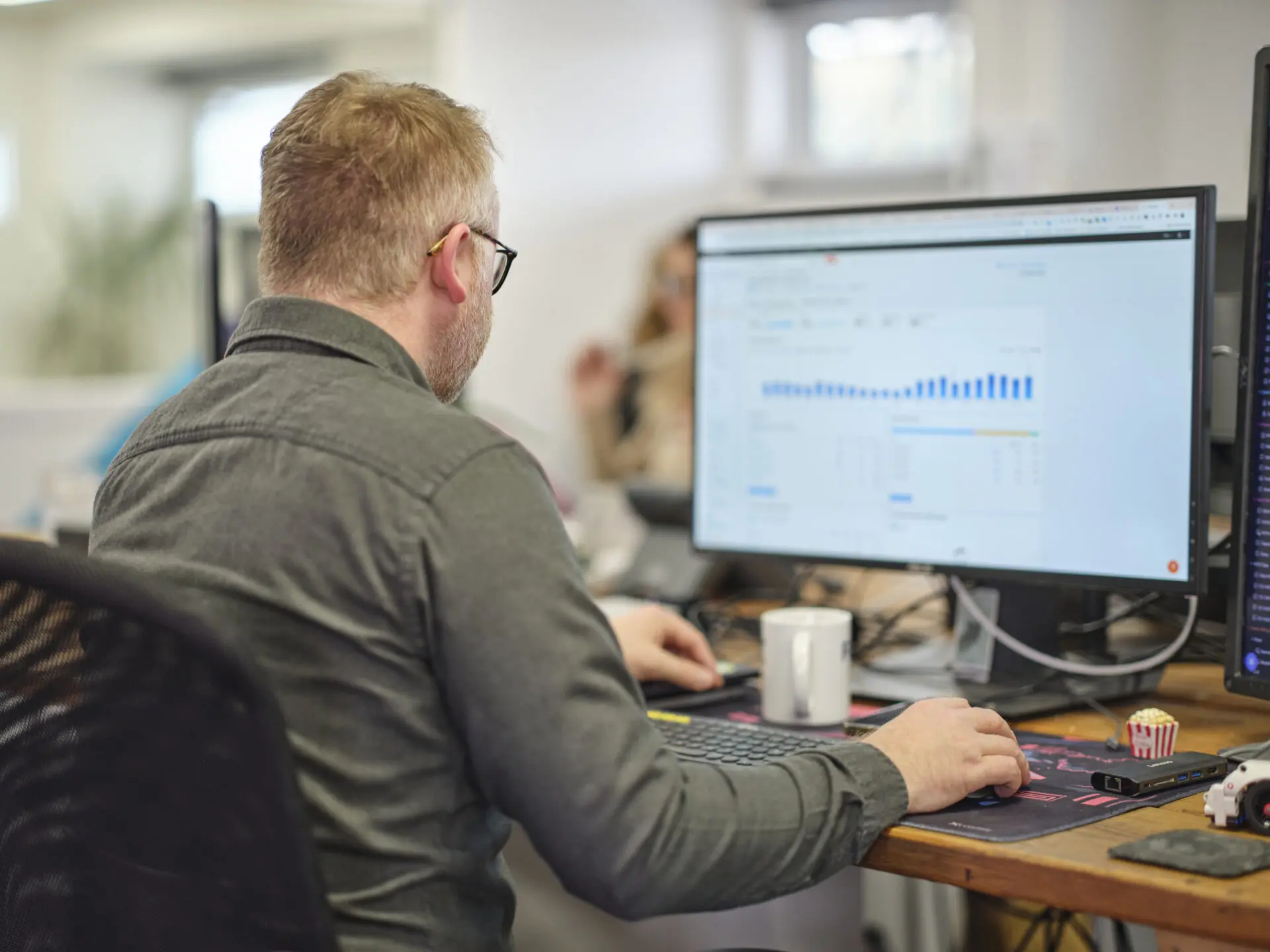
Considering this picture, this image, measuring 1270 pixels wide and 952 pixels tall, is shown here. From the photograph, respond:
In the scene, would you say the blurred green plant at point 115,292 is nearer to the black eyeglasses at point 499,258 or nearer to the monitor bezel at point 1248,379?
the black eyeglasses at point 499,258

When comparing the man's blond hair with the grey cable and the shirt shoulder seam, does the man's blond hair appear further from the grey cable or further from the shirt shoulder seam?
the grey cable

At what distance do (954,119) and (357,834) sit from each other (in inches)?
152

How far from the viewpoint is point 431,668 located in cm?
88

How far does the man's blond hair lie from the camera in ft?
3.17

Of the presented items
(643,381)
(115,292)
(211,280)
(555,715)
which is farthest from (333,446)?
(115,292)

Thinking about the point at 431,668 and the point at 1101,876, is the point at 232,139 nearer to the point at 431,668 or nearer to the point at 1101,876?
the point at 431,668

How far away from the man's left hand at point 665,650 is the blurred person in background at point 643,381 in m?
2.35

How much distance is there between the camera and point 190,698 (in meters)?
0.77

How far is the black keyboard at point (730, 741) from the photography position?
3.76 ft

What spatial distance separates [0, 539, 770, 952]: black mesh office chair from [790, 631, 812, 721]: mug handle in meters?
0.61

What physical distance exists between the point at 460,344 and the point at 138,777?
15.7 inches

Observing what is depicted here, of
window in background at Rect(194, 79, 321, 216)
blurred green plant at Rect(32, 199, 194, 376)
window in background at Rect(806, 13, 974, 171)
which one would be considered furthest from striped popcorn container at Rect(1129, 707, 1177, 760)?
blurred green plant at Rect(32, 199, 194, 376)

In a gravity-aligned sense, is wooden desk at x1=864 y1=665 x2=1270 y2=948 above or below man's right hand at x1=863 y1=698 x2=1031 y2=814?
below

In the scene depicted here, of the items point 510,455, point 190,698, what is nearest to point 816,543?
point 510,455
